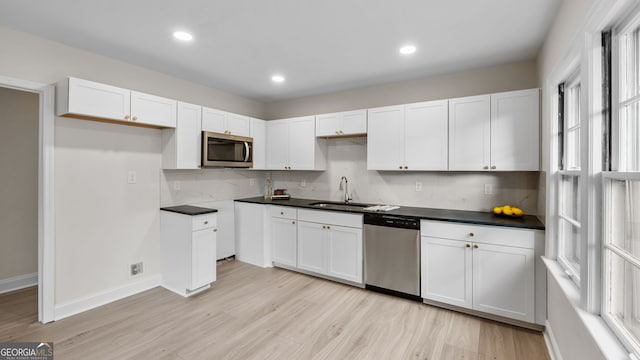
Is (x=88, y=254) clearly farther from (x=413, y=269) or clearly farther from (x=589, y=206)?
(x=589, y=206)

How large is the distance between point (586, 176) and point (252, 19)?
236 cm

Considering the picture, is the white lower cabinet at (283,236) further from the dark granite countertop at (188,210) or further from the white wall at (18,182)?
the white wall at (18,182)

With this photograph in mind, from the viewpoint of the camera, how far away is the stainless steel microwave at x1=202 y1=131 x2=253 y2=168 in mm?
3544

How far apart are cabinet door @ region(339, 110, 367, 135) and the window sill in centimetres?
244

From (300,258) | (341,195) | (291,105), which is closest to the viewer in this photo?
(300,258)

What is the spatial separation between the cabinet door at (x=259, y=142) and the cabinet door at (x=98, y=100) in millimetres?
1702

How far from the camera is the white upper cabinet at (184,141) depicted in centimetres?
334

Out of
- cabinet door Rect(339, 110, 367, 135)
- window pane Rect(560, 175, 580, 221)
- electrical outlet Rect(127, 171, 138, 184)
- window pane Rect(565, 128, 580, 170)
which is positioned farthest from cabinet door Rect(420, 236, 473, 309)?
electrical outlet Rect(127, 171, 138, 184)

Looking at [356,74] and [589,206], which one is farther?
[356,74]

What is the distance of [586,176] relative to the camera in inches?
57.5

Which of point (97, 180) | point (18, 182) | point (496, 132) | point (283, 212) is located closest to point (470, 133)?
point (496, 132)

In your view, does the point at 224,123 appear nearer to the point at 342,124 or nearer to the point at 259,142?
the point at 259,142

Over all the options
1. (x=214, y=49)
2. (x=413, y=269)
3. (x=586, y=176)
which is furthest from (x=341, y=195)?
(x=586, y=176)

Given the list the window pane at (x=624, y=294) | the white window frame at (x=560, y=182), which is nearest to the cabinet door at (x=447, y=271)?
the white window frame at (x=560, y=182)
